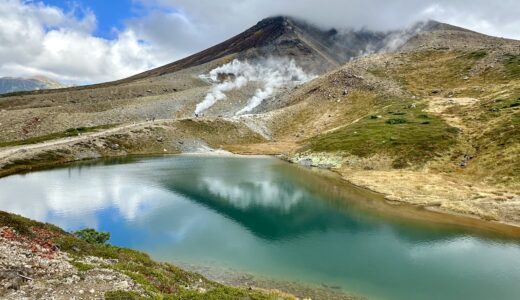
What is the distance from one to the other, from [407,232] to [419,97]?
12453 cm

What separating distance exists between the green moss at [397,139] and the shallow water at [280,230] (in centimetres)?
2651

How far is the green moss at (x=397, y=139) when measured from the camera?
10162 centimetres

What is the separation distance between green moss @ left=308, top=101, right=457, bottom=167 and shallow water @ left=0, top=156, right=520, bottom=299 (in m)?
26.5

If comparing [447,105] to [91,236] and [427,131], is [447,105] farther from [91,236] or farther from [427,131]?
[91,236]

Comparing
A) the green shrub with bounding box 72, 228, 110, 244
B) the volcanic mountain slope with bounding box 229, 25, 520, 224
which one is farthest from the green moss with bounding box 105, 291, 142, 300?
the volcanic mountain slope with bounding box 229, 25, 520, 224

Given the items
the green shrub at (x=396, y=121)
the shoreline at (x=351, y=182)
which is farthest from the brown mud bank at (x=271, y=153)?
the green shrub at (x=396, y=121)

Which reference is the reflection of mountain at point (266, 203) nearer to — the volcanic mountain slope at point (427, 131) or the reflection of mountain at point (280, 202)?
the reflection of mountain at point (280, 202)

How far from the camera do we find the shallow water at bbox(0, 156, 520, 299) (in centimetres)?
4038

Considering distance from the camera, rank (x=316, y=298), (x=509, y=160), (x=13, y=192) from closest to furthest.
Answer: (x=316, y=298) < (x=13, y=192) < (x=509, y=160)

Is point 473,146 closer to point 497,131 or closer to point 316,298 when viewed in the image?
point 497,131

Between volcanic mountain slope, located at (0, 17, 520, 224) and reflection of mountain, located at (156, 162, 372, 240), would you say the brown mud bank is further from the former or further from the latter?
reflection of mountain, located at (156, 162, 372, 240)

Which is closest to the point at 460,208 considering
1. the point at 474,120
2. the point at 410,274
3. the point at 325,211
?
the point at 325,211

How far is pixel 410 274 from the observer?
41531mm

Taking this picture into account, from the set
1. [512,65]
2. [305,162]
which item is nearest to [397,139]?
[305,162]
